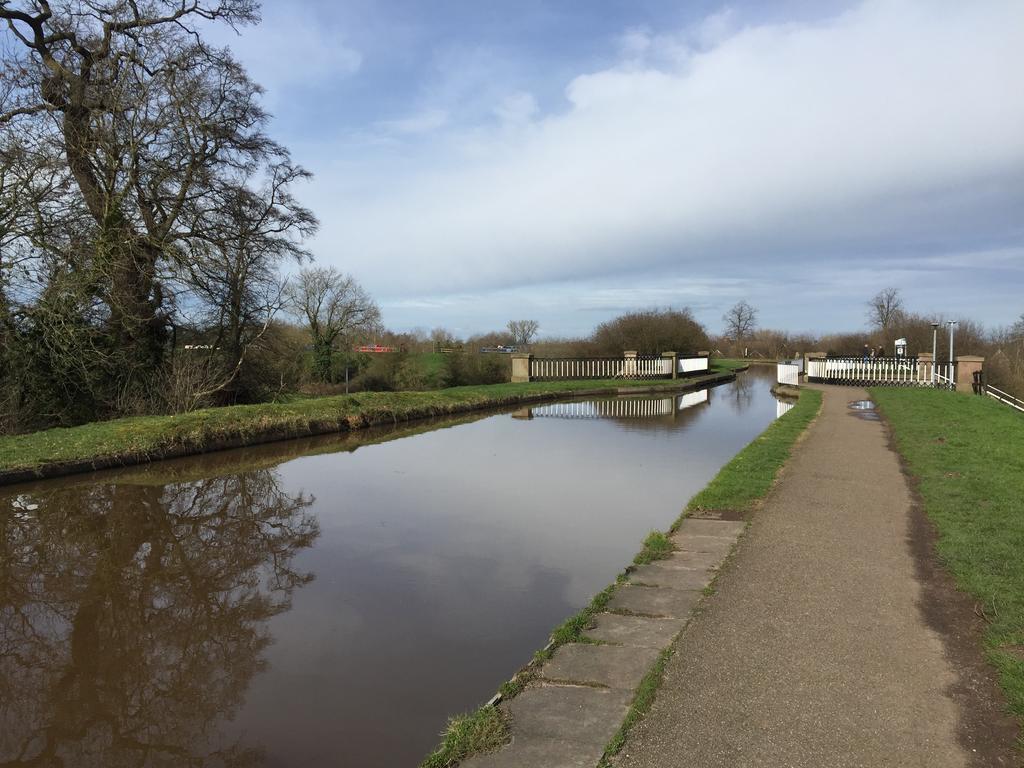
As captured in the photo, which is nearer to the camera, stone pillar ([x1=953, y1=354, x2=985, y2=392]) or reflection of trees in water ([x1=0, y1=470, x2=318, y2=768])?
reflection of trees in water ([x1=0, y1=470, x2=318, y2=768])

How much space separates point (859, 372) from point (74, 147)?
27415 mm

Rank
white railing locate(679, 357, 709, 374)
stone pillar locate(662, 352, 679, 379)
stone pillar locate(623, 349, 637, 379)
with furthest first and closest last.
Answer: white railing locate(679, 357, 709, 374)
stone pillar locate(662, 352, 679, 379)
stone pillar locate(623, 349, 637, 379)

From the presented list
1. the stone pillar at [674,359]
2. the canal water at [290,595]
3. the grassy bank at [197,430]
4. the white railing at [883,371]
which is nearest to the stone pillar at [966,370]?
the white railing at [883,371]

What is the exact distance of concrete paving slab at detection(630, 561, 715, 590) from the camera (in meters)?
4.82

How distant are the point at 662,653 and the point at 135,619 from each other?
3.63 metres

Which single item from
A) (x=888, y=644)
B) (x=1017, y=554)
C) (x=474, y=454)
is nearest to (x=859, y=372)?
(x=474, y=454)

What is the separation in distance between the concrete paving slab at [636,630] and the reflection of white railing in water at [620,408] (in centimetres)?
1435

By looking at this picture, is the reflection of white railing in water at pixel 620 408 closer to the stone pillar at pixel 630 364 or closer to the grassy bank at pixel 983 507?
the stone pillar at pixel 630 364

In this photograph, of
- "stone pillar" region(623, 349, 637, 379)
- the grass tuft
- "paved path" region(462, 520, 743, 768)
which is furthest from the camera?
"stone pillar" region(623, 349, 637, 379)

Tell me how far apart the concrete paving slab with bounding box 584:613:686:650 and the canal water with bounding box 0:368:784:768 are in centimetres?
47

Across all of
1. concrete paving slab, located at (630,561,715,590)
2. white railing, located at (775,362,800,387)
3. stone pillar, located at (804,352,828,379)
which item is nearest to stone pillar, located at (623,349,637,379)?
white railing, located at (775,362,800,387)

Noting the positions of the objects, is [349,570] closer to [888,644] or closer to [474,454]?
[888,644]

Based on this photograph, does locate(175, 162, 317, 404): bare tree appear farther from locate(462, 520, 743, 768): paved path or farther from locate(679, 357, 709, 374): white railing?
locate(679, 357, 709, 374): white railing

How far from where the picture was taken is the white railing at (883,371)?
25.4 m
